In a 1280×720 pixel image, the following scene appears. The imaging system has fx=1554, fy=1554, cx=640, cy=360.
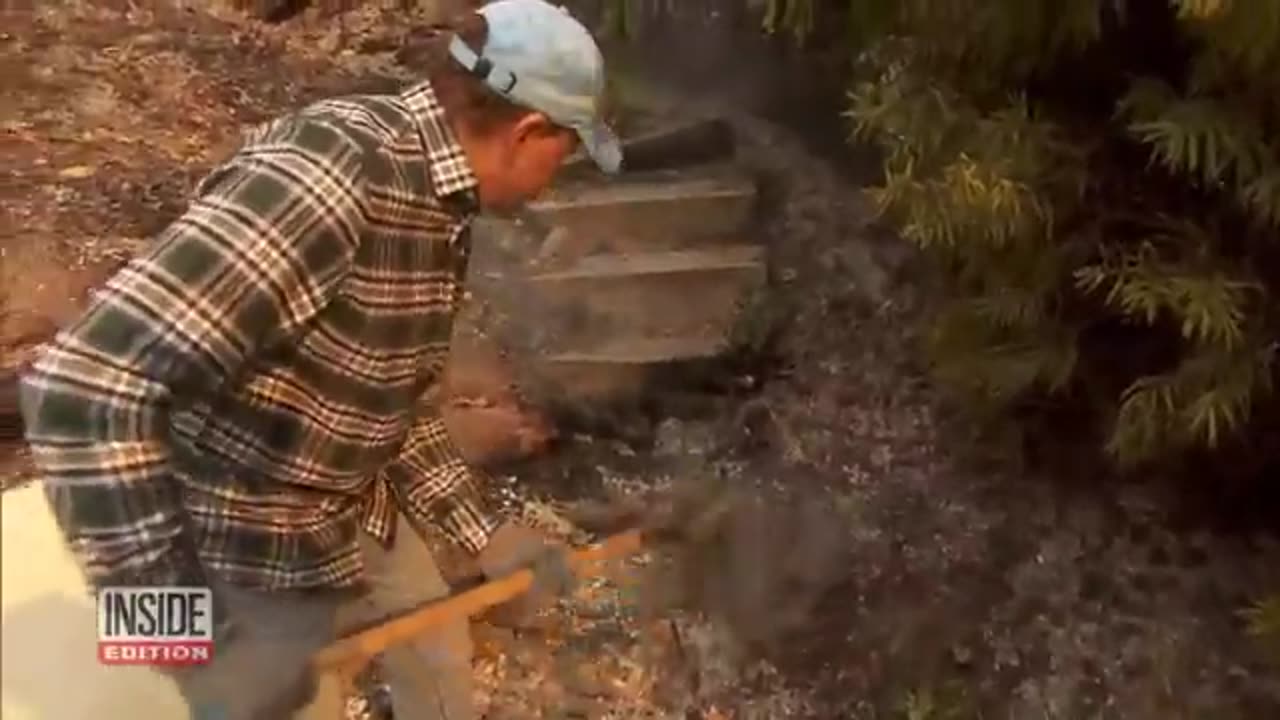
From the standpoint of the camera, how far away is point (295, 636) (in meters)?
1.19

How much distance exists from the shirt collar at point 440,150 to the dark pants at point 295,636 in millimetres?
335

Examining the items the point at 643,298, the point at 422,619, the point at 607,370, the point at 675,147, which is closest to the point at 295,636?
the point at 422,619

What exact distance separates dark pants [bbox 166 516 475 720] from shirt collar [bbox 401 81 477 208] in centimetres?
33

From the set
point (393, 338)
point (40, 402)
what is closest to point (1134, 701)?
point (393, 338)

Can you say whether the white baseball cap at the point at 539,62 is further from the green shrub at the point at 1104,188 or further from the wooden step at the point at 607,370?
the wooden step at the point at 607,370

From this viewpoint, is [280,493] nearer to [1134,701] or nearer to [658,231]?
[1134,701]

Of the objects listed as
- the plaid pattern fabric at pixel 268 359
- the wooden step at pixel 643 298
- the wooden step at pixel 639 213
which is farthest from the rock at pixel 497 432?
the plaid pattern fabric at pixel 268 359

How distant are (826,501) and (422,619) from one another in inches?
37.7

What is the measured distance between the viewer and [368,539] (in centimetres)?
132

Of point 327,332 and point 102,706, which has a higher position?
point 327,332

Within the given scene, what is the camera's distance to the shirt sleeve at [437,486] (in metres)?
1.35

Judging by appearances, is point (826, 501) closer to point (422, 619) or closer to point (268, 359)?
point (422, 619)

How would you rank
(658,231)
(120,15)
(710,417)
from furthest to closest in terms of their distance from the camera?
(120,15)
(658,231)
(710,417)

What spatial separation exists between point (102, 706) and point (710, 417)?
54.0 inches
